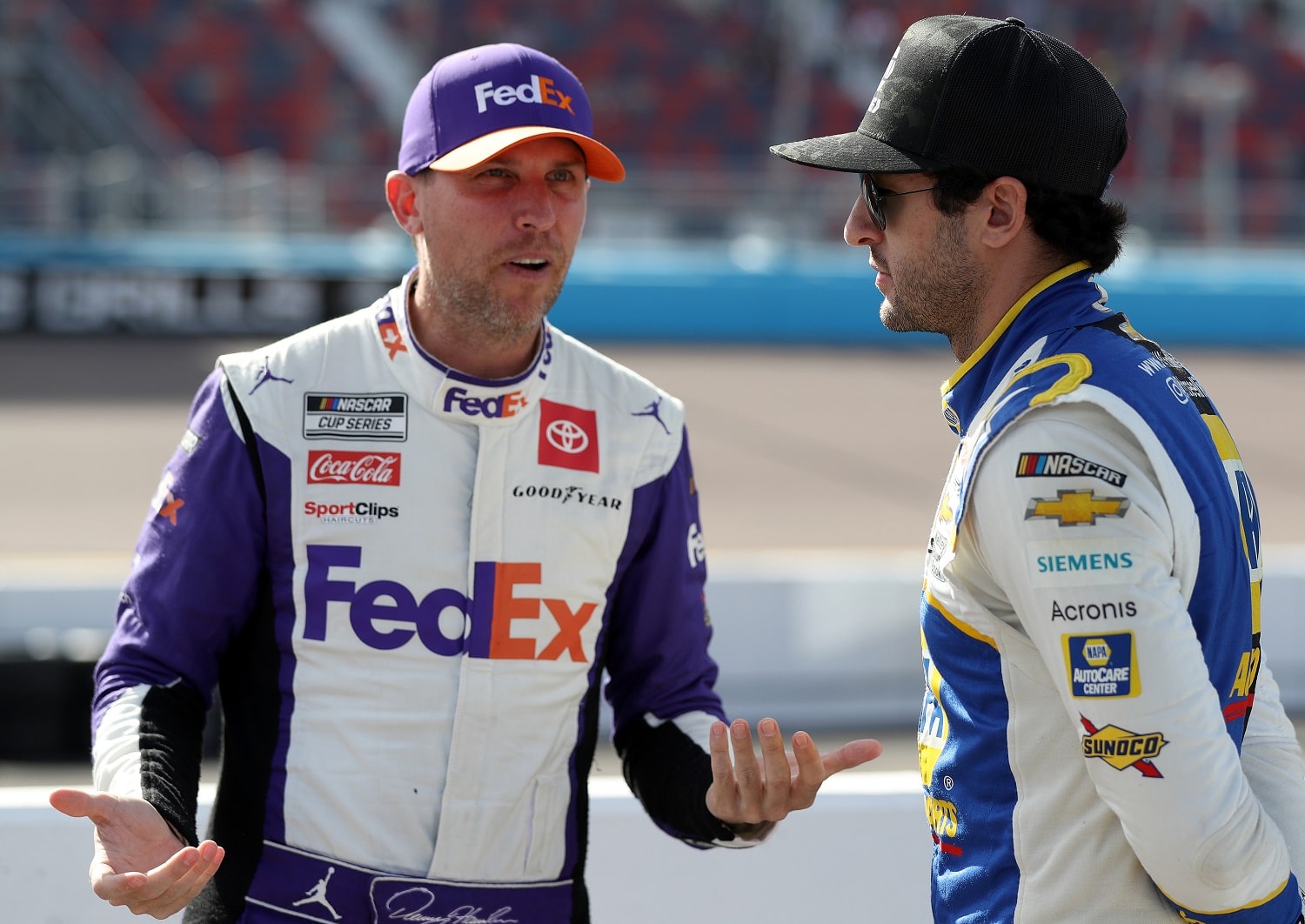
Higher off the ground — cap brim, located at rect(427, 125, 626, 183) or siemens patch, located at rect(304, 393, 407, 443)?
cap brim, located at rect(427, 125, 626, 183)

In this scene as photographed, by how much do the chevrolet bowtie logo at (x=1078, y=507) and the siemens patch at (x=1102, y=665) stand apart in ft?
0.41

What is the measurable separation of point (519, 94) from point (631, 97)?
22.4m

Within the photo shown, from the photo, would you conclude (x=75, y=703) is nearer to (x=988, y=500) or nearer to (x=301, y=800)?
(x=301, y=800)

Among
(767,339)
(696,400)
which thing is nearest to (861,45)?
(767,339)

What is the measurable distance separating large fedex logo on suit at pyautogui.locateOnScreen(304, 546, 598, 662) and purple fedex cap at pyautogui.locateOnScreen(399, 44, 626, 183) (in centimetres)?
63

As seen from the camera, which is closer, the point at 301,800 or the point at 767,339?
the point at 301,800

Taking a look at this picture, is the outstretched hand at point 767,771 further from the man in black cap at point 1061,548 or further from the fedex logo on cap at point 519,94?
the fedex logo on cap at point 519,94

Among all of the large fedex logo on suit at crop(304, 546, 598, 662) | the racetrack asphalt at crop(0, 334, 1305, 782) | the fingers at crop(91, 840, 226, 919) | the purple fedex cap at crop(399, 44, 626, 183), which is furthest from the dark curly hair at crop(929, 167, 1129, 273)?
the racetrack asphalt at crop(0, 334, 1305, 782)

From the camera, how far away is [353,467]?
230cm

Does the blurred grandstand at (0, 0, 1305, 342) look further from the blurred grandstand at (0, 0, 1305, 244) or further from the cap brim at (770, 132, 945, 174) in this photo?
the cap brim at (770, 132, 945, 174)

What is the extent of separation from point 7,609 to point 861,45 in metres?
21.5

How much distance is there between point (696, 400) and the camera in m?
15.1

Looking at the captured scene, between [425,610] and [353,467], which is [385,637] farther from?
[353,467]

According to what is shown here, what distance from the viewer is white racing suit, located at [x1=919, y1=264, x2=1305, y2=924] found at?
1.63 meters
